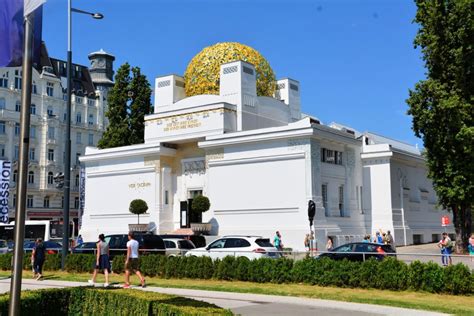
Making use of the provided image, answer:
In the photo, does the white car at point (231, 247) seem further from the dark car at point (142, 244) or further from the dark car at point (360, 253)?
the dark car at point (360, 253)

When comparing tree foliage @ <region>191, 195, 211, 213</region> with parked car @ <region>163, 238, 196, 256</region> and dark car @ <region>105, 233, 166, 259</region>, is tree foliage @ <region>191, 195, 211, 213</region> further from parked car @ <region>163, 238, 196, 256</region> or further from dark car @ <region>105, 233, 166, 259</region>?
dark car @ <region>105, 233, 166, 259</region>

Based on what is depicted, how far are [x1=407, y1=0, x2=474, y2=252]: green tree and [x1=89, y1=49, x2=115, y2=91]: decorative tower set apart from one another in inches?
2304

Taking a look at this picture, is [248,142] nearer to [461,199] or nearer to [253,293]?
[461,199]

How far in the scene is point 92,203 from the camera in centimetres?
4409

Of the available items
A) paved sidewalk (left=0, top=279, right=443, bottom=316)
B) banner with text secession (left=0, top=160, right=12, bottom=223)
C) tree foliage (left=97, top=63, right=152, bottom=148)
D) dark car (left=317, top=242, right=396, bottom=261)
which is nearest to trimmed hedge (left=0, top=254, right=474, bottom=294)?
dark car (left=317, top=242, right=396, bottom=261)

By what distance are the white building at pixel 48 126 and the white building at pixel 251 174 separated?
76.4ft

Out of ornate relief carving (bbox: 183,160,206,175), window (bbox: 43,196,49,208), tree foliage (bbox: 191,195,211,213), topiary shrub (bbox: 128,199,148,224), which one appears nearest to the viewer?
tree foliage (bbox: 191,195,211,213)

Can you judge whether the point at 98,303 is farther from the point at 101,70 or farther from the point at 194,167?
the point at 101,70

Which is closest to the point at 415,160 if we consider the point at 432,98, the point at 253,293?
the point at 432,98

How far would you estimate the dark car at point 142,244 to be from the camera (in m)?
23.2

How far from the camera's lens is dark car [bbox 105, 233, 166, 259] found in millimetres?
23158

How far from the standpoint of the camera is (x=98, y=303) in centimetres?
1064

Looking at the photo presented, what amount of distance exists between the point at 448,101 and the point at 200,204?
56.6ft

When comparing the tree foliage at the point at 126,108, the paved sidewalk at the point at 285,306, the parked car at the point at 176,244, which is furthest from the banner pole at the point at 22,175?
the tree foliage at the point at 126,108
